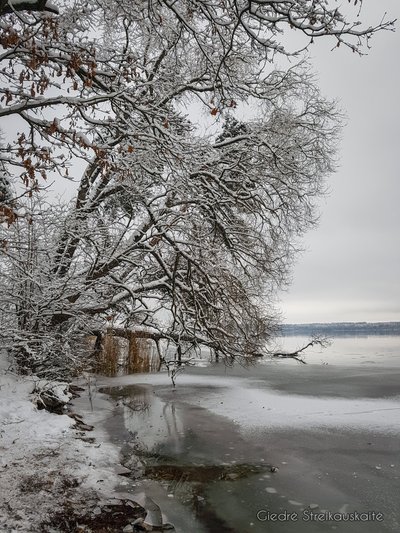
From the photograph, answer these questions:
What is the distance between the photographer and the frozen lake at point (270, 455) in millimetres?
4320

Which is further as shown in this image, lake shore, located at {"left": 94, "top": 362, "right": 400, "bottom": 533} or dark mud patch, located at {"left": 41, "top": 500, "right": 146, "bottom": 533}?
lake shore, located at {"left": 94, "top": 362, "right": 400, "bottom": 533}

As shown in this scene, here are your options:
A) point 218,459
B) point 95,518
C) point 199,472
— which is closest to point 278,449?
point 218,459

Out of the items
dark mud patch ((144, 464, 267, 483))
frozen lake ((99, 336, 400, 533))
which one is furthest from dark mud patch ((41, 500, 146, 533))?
dark mud patch ((144, 464, 267, 483))

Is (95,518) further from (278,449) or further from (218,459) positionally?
(278,449)

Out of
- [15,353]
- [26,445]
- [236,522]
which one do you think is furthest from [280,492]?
[15,353]

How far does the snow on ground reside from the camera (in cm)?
411

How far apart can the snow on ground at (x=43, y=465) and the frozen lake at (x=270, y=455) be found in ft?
1.86

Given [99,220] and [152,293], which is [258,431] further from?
[152,293]

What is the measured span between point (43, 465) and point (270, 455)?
3.22 metres

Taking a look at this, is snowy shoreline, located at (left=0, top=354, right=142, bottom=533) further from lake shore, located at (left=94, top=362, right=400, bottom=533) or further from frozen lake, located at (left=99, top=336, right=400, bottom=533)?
lake shore, located at (left=94, top=362, right=400, bottom=533)

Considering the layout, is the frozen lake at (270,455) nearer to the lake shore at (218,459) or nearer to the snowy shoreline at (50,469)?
the lake shore at (218,459)

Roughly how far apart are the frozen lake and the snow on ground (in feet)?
1.86

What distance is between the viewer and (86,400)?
11.1 meters

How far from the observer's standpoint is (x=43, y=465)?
17.4 feet
